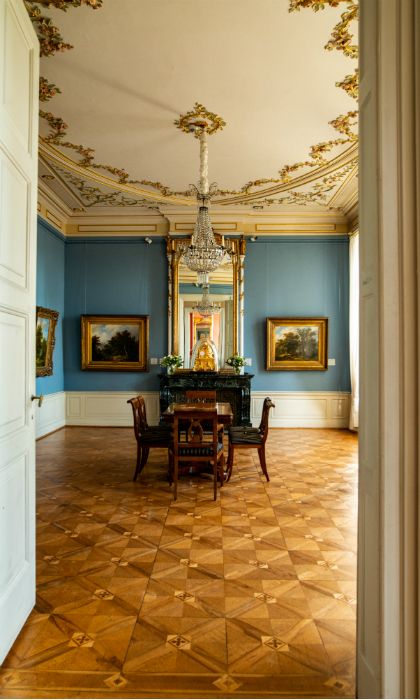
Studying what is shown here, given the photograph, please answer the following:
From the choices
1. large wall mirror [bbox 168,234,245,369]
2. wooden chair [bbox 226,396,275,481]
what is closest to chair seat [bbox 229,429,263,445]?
wooden chair [bbox 226,396,275,481]

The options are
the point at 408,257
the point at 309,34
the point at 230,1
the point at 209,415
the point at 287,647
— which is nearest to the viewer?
the point at 408,257

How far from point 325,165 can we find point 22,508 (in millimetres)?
6428

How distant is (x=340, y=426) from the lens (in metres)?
8.81

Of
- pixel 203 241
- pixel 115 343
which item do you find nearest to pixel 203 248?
pixel 203 241

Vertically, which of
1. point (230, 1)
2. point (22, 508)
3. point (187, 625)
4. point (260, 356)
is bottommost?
point (187, 625)

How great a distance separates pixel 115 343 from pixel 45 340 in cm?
147

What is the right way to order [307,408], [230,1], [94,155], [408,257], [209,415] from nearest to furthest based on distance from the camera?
[408,257]
[230,1]
[209,415]
[94,155]
[307,408]

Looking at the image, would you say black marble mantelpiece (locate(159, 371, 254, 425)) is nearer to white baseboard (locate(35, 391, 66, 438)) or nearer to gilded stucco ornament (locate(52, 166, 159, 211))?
white baseboard (locate(35, 391, 66, 438))

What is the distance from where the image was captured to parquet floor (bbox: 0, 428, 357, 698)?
1974 millimetres

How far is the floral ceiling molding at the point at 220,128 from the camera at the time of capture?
146 inches

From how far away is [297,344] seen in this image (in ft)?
28.8

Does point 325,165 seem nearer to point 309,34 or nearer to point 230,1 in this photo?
point 309,34

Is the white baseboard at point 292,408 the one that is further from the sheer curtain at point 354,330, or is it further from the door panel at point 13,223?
the door panel at point 13,223

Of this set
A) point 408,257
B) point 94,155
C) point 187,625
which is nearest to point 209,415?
point 187,625
